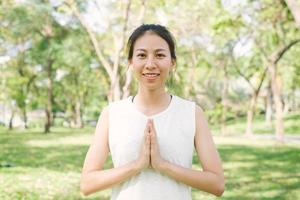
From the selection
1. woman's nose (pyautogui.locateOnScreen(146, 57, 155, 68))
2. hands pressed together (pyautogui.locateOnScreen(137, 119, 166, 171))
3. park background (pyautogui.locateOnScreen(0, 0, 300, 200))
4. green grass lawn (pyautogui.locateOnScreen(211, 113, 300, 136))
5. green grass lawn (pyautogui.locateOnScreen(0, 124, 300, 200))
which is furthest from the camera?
green grass lawn (pyautogui.locateOnScreen(211, 113, 300, 136))

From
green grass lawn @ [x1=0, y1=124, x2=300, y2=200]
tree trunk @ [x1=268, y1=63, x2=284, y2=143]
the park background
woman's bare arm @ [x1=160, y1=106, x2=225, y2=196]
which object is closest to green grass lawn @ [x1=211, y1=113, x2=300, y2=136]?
the park background

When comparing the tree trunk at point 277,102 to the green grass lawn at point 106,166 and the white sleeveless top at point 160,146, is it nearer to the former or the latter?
the green grass lawn at point 106,166

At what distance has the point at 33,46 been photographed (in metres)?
40.5

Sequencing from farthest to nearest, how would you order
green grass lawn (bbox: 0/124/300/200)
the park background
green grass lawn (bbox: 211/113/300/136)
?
green grass lawn (bbox: 211/113/300/136) → the park background → green grass lawn (bbox: 0/124/300/200)

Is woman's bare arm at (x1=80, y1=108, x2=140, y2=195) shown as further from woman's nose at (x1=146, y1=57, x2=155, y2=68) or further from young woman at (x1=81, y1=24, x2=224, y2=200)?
woman's nose at (x1=146, y1=57, x2=155, y2=68)

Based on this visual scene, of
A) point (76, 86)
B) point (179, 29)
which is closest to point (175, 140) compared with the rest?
point (179, 29)

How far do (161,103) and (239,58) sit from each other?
35.0 meters

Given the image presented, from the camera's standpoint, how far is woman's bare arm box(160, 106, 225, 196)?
2348 mm

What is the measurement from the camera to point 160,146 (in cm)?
239

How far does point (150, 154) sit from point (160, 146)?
0.10 metres

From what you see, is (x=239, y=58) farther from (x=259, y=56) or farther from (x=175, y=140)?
(x=175, y=140)

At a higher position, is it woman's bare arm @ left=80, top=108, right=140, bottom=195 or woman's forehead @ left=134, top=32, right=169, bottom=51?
woman's forehead @ left=134, top=32, right=169, bottom=51

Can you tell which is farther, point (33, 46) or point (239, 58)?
point (33, 46)

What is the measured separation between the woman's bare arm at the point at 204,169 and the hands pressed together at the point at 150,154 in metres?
0.03
